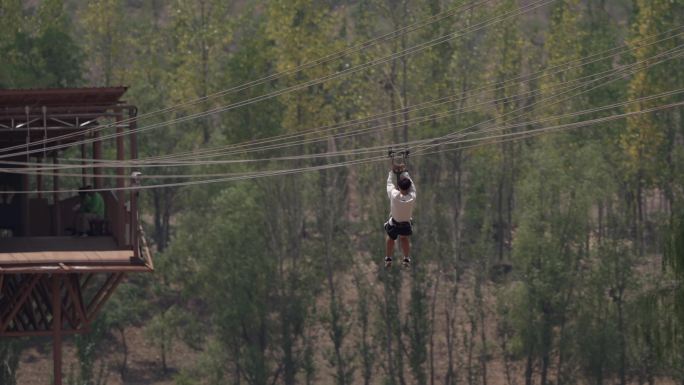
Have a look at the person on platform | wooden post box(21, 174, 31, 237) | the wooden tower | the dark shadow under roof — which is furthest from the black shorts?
wooden post box(21, 174, 31, 237)

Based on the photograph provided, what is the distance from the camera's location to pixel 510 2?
219 ft

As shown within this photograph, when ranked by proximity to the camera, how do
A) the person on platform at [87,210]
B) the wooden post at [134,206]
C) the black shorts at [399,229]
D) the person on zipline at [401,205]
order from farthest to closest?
1. the person on platform at [87,210]
2. the wooden post at [134,206]
3. the black shorts at [399,229]
4. the person on zipline at [401,205]

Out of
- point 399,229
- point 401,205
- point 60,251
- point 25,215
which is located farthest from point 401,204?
point 25,215

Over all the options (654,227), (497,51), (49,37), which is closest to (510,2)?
(497,51)

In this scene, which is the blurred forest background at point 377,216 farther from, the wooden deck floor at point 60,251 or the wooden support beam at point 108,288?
the wooden deck floor at point 60,251

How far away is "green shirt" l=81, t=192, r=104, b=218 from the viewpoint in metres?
40.0

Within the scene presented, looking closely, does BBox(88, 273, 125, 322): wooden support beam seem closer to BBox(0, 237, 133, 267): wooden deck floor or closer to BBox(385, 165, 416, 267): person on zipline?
BBox(0, 237, 133, 267): wooden deck floor

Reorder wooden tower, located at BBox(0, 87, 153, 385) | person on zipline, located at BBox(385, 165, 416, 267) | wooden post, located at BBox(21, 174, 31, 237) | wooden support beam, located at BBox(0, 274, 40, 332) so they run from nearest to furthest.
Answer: person on zipline, located at BBox(385, 165, 416, 267) < wooden tower, located at BBox(0, 87, 153, 385) < wooden support beam, located at BBox(0, 274, 40, 332) < wooden post, located at BBox(21, 174, 31, 237)

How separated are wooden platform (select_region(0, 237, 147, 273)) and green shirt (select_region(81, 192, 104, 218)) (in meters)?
0.59

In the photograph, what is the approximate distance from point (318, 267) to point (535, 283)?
771 cm

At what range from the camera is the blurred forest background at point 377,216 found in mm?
60062

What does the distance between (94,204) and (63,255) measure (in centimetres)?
Result: 130

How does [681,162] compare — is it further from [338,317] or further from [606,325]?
[338,317]

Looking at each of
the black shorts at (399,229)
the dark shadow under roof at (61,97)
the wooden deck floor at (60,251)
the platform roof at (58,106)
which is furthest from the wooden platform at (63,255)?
the black shorts at (399,229)
